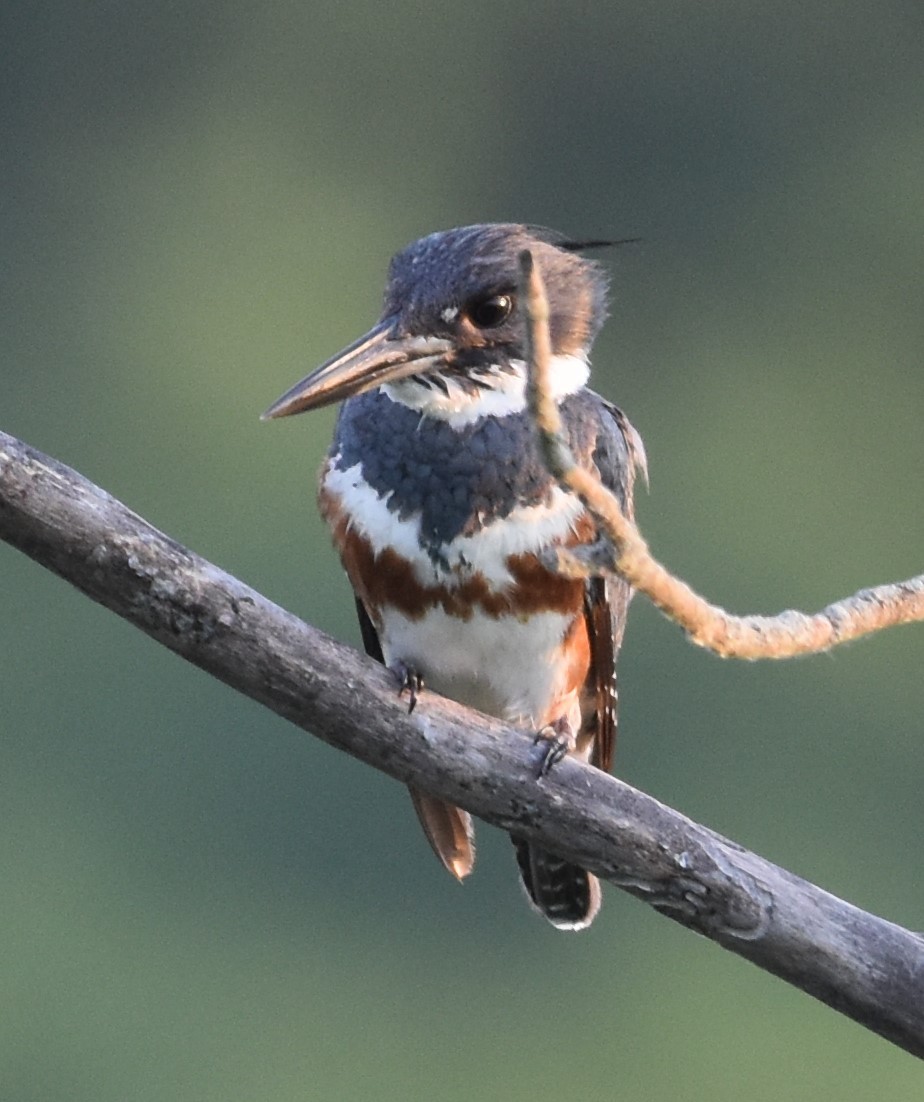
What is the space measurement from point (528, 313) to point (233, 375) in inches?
236

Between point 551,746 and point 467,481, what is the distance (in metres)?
0.29

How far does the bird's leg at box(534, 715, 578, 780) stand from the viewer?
156 cm

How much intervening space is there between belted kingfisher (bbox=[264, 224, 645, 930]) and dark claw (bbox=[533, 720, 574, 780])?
0.02m

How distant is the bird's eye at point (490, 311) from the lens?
1.77 meters

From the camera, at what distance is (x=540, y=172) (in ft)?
30.4

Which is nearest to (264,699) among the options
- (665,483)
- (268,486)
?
(268,486)

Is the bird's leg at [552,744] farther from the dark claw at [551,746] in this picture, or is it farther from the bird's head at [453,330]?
the bird's head at [453,330]

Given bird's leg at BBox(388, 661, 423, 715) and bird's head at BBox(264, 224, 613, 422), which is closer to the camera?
bird's leg at BBox(388, 661, 423, 715)

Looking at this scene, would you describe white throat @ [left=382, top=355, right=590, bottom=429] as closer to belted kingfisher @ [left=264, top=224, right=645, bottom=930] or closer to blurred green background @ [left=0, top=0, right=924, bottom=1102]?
belted kingfisher @ [left=264, top=224, right=645, bottom=930]

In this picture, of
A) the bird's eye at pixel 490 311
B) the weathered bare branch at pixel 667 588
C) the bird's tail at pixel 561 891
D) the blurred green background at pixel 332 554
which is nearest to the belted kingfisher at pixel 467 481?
the bird's eye at pixel 490 311

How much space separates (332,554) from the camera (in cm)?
638

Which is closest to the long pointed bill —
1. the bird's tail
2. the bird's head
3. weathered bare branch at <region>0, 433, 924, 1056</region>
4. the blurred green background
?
the bird's head

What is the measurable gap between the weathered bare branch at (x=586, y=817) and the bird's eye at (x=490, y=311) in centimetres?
35

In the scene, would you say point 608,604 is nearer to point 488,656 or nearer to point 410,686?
point 488,656
